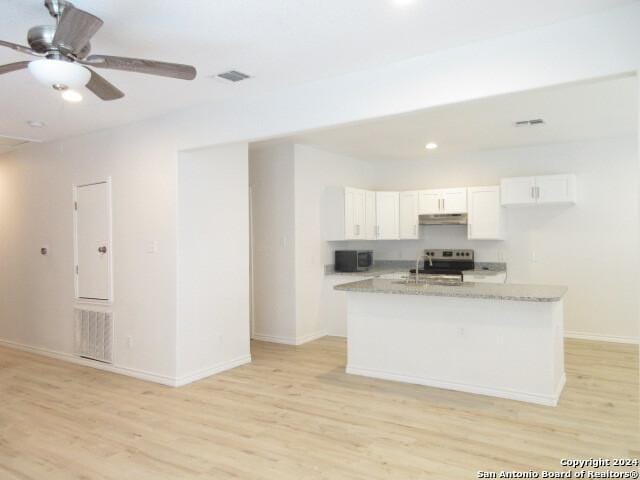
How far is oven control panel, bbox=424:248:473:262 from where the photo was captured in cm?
685

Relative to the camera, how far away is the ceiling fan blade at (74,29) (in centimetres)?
205

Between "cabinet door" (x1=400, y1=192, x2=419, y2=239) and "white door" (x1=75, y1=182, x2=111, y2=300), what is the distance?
13.5 ft

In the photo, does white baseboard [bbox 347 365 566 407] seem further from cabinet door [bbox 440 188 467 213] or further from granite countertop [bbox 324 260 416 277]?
cabinet door [bbox 440 188 467 213]

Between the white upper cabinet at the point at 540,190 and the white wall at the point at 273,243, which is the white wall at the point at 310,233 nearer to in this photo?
the white wall at the point at 273,243

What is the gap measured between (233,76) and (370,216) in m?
3.83

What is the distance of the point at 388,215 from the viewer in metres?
7.11

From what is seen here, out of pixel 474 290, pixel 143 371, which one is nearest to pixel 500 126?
pixel 474 290

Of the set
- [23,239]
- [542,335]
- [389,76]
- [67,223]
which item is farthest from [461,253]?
[23,239]

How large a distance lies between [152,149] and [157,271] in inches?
48.5

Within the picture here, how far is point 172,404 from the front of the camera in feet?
13.2

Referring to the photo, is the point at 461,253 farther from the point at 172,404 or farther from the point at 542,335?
the point at 172,404

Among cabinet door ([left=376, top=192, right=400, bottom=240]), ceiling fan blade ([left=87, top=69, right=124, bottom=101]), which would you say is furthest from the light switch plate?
cabinet door ([left=376, top=192, right=400, bottom=240])

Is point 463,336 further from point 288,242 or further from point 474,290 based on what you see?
point 288,242

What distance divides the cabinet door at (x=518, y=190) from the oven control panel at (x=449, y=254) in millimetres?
941
